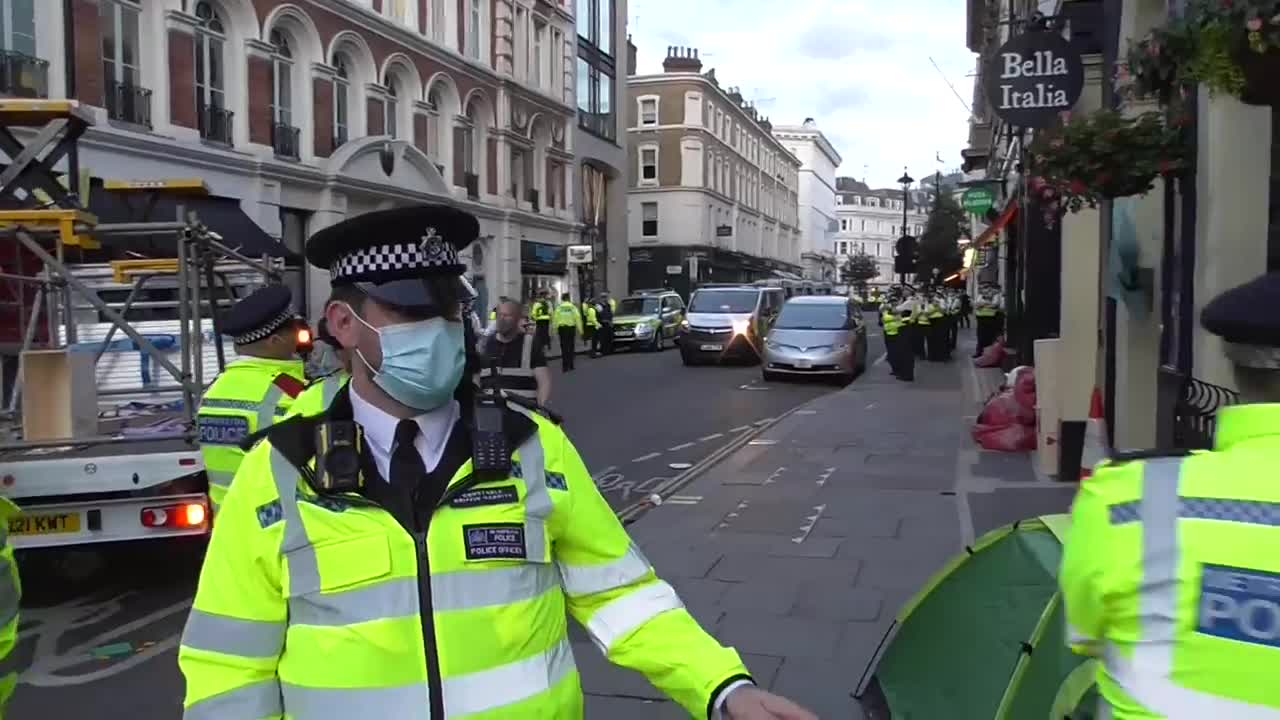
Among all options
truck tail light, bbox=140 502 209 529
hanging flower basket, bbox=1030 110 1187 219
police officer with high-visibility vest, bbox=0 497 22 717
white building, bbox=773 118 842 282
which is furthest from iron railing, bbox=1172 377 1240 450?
white building, bbox=773 118 842 282

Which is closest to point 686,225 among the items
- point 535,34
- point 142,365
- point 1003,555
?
point 535,34

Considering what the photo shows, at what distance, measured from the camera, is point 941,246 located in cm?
5391

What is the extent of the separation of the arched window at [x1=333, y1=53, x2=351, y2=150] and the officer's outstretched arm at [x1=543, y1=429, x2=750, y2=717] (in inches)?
1027

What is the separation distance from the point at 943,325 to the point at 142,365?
68.7ft

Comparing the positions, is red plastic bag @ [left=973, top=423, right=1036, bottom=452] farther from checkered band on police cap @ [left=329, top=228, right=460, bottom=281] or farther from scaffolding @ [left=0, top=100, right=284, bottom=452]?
checkered band on police cap @ [left=329, top=228, right=460, bottom=281]

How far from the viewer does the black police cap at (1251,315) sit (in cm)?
169

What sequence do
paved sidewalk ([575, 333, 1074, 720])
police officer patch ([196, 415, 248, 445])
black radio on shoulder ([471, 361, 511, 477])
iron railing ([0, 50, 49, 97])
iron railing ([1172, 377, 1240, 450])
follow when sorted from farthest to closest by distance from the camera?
1. iron railing ([0, 50, 49, 97])
2. iron railing ([1172, 377, 1240, 450])
3. paved sidewalk ([575, 333, 1074, 720])
4. police officer patch ([196, 415, 248, 445])
5. black radio on shoulder ([471, 361, 511, 477])

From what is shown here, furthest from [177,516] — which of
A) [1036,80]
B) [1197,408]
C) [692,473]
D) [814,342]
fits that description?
[814,342]

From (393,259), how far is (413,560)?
2.03 ft

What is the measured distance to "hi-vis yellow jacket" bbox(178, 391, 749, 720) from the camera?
2.02m

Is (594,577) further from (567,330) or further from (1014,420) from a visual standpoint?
(567,330)

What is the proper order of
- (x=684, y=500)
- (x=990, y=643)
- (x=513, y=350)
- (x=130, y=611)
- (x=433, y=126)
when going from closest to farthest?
(x=990, y=643) < (x=130, y=611) < (x=684, y=500) < (x=513, y=350) < (x=433, y=126)

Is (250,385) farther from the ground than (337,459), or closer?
closer

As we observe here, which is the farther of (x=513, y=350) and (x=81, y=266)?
(x=513, y=350)
